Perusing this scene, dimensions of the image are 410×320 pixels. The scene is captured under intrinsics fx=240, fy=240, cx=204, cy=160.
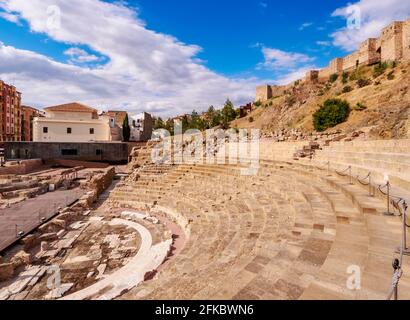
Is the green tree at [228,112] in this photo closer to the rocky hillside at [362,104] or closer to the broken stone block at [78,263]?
the rocky hillside at [362,104]

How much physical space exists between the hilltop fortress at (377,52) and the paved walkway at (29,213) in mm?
45866

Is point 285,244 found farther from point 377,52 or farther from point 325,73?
point 325,73

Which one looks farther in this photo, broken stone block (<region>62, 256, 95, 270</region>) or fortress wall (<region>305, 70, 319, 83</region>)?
fortress wall (<region>305, 70, 319, 83</region>)

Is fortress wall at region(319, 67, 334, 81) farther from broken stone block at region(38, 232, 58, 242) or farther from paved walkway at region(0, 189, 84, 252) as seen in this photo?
broken stone block at region(38, 232, 58, 242)

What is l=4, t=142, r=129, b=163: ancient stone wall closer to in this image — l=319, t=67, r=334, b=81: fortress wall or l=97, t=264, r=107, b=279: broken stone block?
l=97, t=264, r=107, b=279: broken stone block

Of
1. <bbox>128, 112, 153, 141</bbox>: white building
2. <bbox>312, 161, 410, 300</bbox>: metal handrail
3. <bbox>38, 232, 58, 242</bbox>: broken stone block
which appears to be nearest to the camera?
<bbox>312, 161, 410, 300</bbox>: metal handrail

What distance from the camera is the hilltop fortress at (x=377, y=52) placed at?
3531 cm

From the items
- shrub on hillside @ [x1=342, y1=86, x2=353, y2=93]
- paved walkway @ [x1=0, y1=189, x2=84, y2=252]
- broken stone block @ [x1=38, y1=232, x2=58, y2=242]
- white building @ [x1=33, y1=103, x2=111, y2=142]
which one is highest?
shrub on hillside @ [x1=342, y1=86, x2=353, y2=93]

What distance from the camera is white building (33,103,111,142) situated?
36.4m

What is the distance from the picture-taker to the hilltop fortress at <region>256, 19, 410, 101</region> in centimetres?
3531

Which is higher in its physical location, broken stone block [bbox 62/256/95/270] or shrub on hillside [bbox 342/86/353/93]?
shrub on hillside [bbox 342/86/353/93]

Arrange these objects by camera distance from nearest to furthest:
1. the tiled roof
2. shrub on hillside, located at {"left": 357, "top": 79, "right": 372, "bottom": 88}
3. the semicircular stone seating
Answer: the semicircular stone seating
shrub on hillside, located at {"left": 357, "top": 79, "right": 372, "bottom": 88}
the tiled roof

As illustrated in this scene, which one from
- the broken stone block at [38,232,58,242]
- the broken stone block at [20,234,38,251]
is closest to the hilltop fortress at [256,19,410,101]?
the broken stone block at [38,232,58,242]
